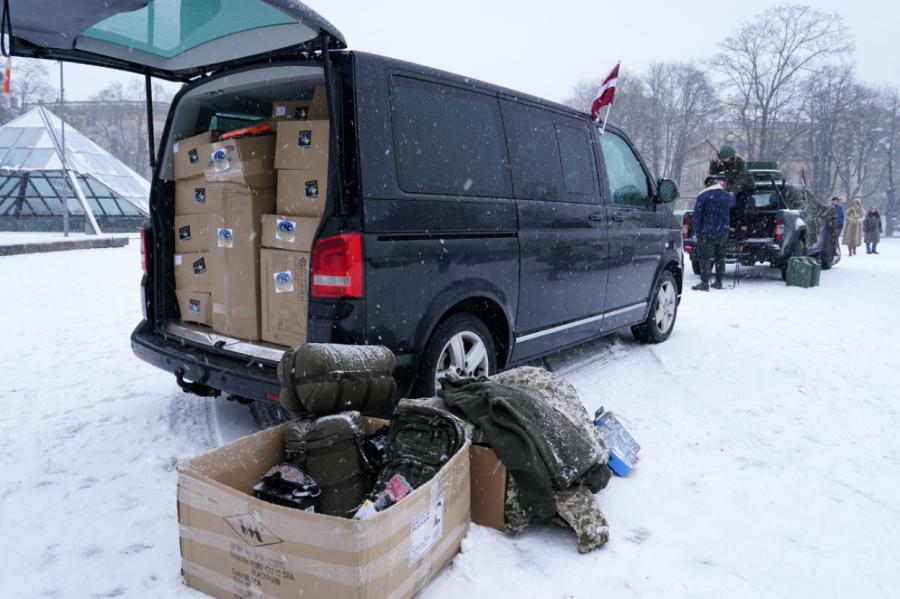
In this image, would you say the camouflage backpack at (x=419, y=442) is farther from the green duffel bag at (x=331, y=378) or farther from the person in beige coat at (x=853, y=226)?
the person in beige coat at (x=853, y=226)

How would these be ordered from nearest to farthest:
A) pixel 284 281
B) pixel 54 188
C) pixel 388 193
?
pixel 388 193
pixel 284 281
pixel 54 188

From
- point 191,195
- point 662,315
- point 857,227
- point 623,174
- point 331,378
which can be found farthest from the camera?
point 857,227

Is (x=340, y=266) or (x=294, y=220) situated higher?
(x=294, y=220)

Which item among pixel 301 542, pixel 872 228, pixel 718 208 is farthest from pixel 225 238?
pixel 872 228

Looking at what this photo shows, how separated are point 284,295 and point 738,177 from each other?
1068 centimetres

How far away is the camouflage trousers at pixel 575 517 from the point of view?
103 inches

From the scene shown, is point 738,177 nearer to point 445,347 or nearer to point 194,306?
point 445,347

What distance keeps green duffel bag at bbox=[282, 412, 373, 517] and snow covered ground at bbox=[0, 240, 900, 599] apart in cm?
51

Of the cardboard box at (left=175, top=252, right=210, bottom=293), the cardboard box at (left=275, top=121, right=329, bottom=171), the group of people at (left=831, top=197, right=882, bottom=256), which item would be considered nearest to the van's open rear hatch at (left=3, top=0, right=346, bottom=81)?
the cardboard box at (left=275, top=121, right=329, bottom=171)

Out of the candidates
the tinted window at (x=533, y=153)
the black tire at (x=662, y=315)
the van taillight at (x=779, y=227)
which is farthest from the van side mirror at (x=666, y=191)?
the van taillight at (x=779, y=227)

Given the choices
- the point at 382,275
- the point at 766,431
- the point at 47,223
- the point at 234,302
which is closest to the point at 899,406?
the point at 766,431

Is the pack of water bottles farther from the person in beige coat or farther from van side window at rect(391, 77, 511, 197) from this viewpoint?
the person in beige coat

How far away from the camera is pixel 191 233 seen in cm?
403

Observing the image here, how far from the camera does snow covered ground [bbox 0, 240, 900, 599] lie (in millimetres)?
2438
